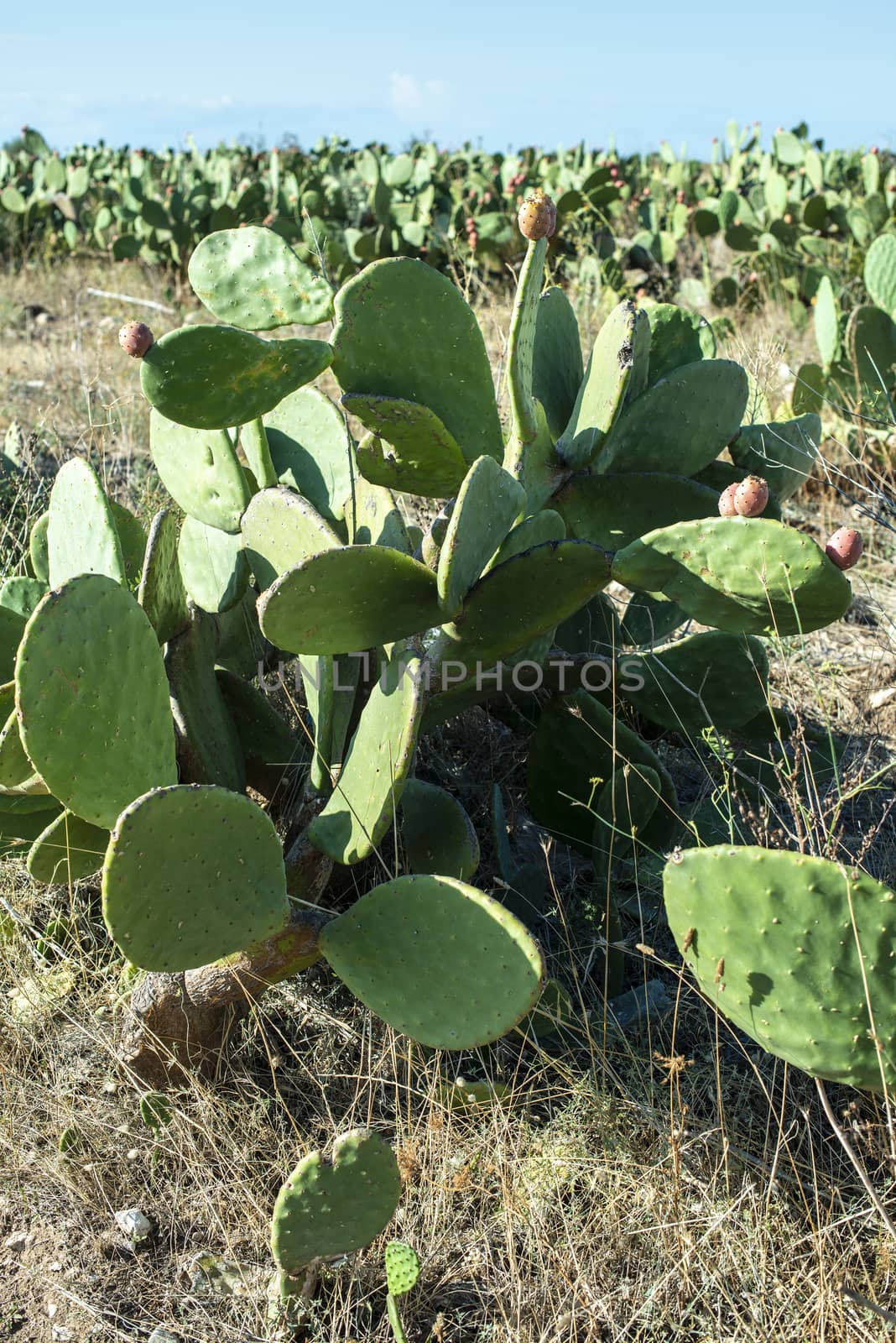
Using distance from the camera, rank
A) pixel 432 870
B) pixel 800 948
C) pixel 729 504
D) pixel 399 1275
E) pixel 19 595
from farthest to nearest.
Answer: pixel 19 595 → pixel 432 870 → pixel 729 504 → pixel 399 1275 → pixel 800 948

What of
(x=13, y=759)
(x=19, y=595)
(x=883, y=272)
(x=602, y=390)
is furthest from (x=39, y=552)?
(x=883, y=272)

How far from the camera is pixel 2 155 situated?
33.0 feet

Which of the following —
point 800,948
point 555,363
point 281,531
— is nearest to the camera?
point 800,948

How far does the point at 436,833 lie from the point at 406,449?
24.8 inches

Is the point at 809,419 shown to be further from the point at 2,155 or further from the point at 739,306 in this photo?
the point at 2,155

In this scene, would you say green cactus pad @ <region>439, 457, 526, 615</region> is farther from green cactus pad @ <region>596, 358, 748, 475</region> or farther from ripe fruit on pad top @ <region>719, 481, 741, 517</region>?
green cactus pad @ <region>596, 358, 748, 475</region>

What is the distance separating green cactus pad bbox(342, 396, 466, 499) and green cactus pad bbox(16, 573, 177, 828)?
48 centimetres

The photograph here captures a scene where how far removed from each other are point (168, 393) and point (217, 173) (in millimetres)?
8169

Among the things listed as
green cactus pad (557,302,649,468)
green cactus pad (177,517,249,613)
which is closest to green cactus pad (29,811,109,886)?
green cactus pad (177,517,249,613)

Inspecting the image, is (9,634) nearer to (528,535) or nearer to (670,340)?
(528,535)

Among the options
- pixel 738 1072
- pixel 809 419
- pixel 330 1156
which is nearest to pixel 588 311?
pixel 809 419

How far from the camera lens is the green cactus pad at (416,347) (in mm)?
1722

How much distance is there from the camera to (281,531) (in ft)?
5.68

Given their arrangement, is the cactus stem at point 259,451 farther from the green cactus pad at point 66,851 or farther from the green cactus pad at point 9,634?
the green cactus pad at point 66,851
